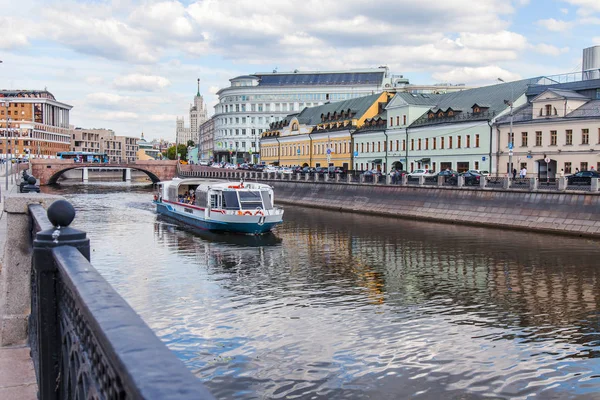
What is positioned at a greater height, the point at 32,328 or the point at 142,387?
the point at 142,387

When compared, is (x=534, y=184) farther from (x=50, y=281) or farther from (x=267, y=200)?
(x=50, y=281)

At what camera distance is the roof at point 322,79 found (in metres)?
149

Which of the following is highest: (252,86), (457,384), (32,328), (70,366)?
(252,86)

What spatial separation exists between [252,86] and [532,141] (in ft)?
338

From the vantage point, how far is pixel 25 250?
1001cm

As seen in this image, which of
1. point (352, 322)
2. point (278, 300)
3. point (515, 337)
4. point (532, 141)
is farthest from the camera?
point (532, 141)

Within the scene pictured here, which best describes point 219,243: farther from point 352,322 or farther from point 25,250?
point 25,250

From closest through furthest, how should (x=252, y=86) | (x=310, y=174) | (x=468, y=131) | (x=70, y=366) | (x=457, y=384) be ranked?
(x=70, y=366) < (x=457, y=384) < (x=468, y=131) < (x=310, y=174) < (x=252, y=86)

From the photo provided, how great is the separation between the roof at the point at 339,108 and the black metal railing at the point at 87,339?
8326 centimetres

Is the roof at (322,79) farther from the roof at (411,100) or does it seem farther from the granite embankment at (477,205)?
the granite embankment at (477,205)

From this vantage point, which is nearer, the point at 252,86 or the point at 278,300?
the point at 278,300

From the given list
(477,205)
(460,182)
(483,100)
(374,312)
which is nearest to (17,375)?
(374,312)

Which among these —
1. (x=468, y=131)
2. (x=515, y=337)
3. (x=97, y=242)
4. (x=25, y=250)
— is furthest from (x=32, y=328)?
(x=468, y=131)

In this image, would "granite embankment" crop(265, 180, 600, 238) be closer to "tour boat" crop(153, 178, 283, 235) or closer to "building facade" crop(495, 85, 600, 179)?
"building facade" crop(495, 85, 600, 179)
